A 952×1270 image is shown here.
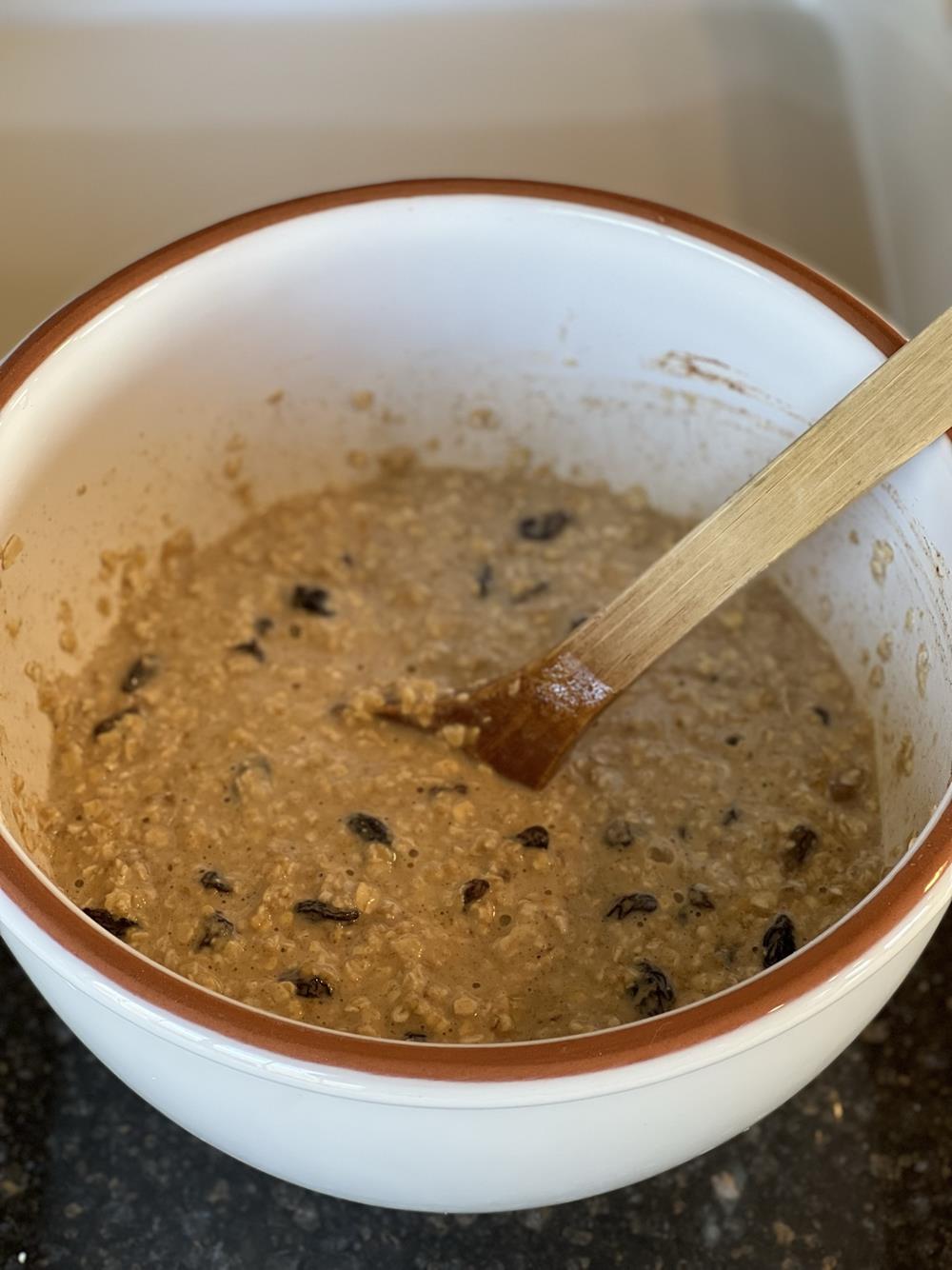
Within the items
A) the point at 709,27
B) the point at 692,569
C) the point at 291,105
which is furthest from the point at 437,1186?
the point at 709,27

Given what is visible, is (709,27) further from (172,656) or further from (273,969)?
(273,969)

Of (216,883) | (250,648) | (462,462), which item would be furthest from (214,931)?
(462,462)

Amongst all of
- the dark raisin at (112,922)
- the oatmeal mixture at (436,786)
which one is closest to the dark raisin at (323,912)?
the oatmeal mixture at (436,786)

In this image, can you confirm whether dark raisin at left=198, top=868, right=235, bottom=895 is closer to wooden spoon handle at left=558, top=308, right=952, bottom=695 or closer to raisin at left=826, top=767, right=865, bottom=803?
wooden spoon handle at left=558, top=308, right=952, bottom=695

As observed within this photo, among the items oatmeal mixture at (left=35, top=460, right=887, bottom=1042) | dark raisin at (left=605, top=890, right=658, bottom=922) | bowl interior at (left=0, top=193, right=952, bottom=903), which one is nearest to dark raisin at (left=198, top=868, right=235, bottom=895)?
oatmeal mixture at (left=35, top=460, right=887, bottom=1042)

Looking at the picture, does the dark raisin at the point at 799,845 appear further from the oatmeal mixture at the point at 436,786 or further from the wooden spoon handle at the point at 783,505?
the wooden spoon handle at the point at 783,505

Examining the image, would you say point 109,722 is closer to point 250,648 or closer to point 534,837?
point 250,648
